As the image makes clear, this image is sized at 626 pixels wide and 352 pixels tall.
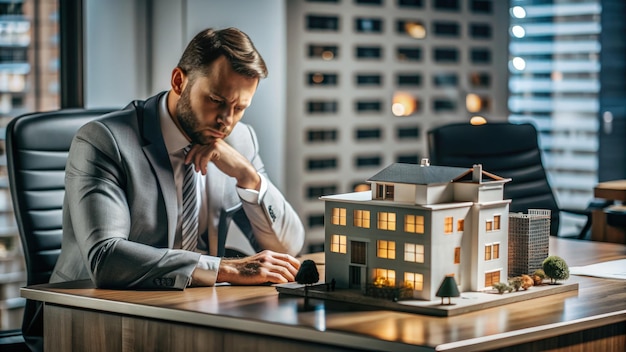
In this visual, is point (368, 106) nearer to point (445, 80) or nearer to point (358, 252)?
point (445, 80)

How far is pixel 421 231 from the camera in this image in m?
1.97

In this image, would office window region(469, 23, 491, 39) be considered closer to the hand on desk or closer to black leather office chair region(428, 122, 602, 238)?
black leather office chair region(428, 122, 602, 238)

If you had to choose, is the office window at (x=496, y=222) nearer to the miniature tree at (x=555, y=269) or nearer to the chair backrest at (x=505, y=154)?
the miniature tree at (x=555, y=269)

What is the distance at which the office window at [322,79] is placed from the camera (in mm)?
4781

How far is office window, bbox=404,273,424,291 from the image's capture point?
1.98 m

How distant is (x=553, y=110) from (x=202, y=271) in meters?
3.94

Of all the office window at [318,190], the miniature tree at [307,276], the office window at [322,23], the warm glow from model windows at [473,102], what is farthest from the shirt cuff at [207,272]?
the warm glow from model windows at [473,102]

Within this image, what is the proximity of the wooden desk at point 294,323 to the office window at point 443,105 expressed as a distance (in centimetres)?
315

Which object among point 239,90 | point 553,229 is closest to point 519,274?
point 239,90

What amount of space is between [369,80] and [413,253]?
315 centimetres

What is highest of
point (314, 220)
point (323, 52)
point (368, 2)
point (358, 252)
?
point (368, 2)

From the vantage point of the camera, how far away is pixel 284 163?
470 centimetres

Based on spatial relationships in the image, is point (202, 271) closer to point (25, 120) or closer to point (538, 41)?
point (25, 120)

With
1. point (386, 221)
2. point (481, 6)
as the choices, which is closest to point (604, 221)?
point (386, 221)
